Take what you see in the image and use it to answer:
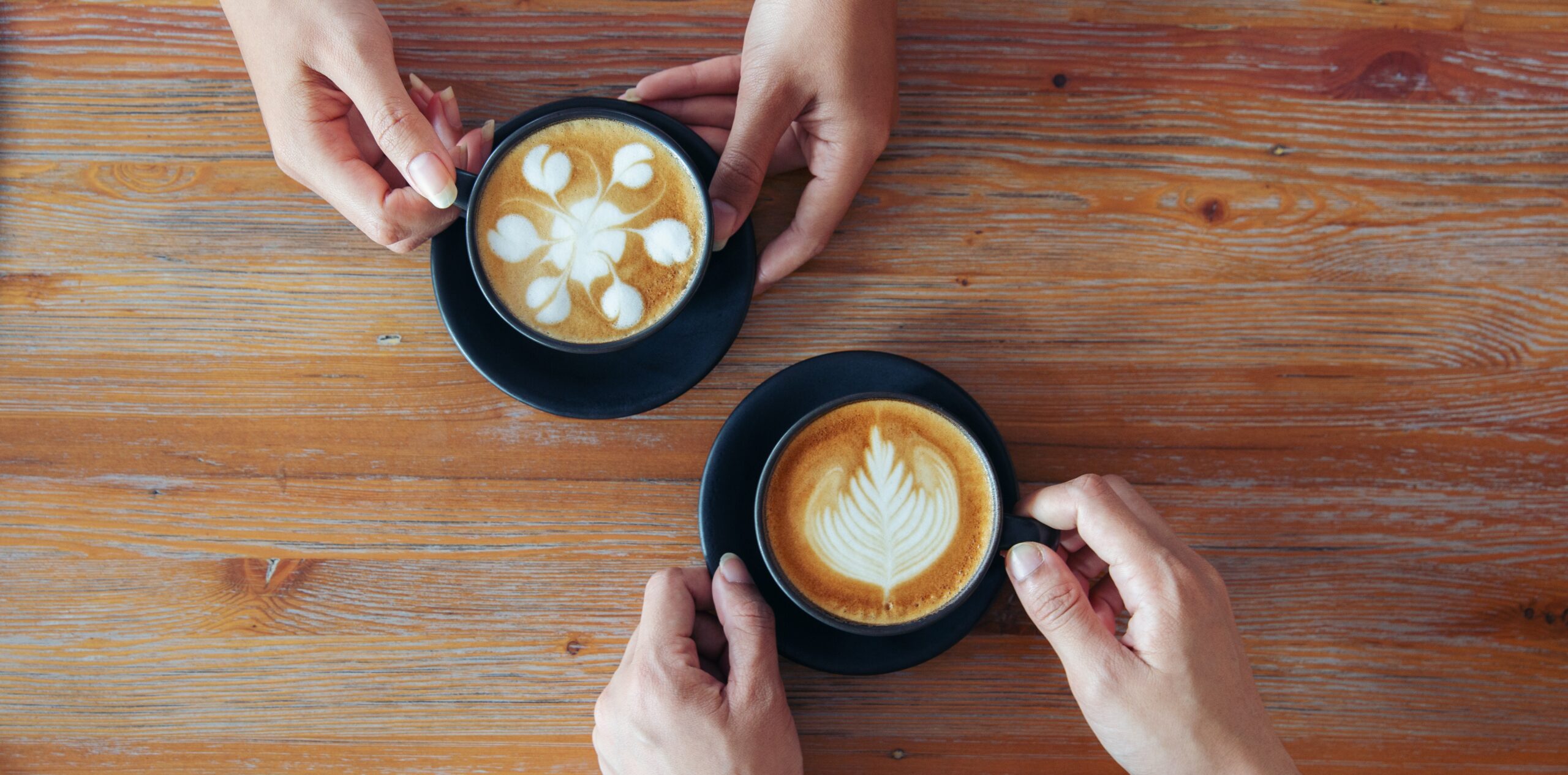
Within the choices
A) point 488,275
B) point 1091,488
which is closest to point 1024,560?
point 1091,488

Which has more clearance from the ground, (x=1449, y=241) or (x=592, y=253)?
(x=1449, y=241)

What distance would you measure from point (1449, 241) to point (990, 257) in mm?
713

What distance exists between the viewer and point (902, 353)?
4.25ft

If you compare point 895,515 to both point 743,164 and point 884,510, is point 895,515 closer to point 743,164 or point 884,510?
point 884,510

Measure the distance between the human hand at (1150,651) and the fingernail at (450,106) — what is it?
0.98 m

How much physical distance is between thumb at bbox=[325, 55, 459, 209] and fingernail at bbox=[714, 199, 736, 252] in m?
0.32

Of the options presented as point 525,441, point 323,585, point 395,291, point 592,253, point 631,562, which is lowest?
point 323,585

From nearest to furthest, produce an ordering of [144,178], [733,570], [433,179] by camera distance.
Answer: [433,179]
[733,570]
[144,178]

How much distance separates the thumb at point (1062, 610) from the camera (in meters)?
1.05

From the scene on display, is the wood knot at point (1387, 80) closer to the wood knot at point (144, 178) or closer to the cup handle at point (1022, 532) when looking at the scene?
the cup handle at point (1022, 532)

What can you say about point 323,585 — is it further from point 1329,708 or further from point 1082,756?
point 1329,708

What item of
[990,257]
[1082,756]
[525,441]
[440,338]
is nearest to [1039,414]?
[990,257]

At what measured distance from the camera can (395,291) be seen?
50.4 inches

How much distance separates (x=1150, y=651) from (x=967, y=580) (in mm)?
236
